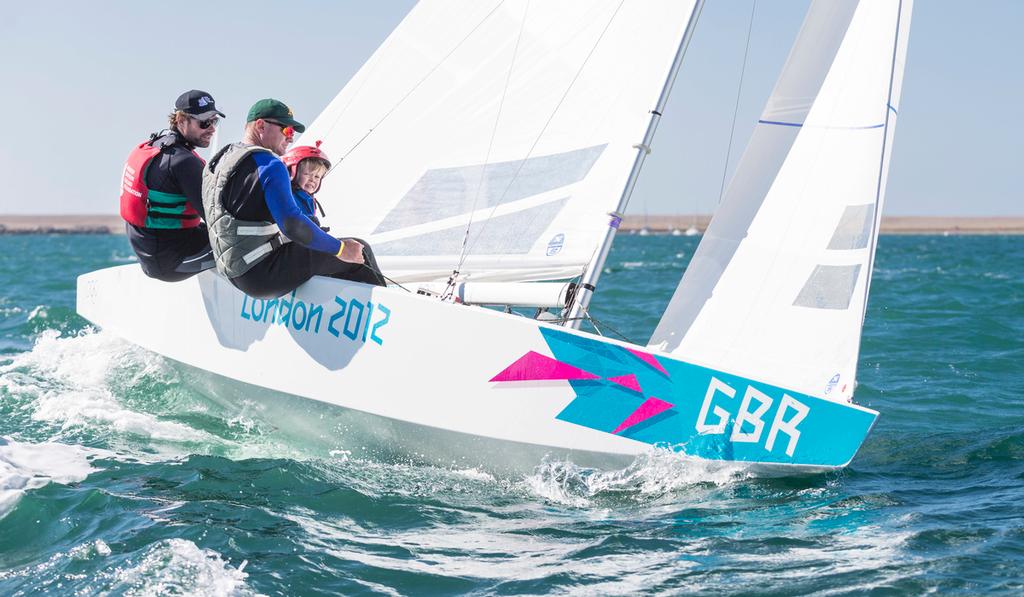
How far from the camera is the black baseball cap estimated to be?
456 centimetres

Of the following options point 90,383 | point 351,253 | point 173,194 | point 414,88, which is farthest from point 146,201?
point 90,383

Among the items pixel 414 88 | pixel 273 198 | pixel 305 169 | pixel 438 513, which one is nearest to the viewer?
pixel 438 513

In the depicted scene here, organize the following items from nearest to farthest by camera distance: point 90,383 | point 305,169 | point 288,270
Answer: point 288,270 < point 305,169 < point 90,383

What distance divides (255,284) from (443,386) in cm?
97

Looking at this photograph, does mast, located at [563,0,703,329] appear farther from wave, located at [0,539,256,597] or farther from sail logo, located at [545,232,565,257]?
wave, located at [0,539,256,597]

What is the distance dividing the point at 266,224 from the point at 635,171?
1.68 metres

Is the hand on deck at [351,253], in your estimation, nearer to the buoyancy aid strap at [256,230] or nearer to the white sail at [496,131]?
the buoyancy aid strap at [256,230]

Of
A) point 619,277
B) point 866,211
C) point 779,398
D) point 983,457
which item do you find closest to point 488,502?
point 779,398

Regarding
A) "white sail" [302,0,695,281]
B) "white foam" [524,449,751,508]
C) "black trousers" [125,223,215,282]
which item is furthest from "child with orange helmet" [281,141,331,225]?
"white foam" [524,449,751,508]

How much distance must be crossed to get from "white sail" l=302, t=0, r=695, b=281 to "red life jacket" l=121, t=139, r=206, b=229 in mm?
874

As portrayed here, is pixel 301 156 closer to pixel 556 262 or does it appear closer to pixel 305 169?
pixel 305 169

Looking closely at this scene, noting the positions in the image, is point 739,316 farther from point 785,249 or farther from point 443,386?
point 443,386

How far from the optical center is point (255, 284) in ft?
14.3

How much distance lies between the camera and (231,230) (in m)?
4.24
